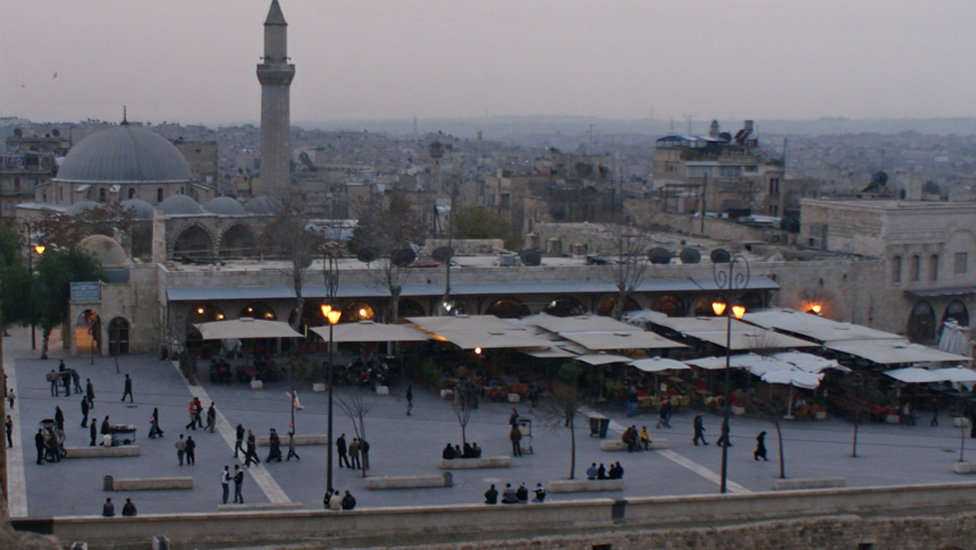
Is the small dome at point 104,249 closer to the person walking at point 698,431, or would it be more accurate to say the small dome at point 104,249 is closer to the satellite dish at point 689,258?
the satellite dish at point 689,258

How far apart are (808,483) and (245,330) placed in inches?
532

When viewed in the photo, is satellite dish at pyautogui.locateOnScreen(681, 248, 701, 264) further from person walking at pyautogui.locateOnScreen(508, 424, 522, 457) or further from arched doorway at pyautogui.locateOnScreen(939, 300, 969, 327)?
person walking at pyautogui.locateOnScreen(508, 424, 522, 457)

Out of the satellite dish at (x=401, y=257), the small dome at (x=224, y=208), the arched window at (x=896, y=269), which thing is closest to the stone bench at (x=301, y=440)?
the satellite dish at (x=401, y=257)

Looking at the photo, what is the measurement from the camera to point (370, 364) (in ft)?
95.1

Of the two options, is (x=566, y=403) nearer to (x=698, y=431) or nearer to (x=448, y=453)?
(x=448, y=453)

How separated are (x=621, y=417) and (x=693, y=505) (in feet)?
22.0

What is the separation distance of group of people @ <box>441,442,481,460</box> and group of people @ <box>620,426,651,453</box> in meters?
2.93

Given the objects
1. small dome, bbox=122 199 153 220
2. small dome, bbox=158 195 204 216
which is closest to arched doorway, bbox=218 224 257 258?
small dome, bbox=158 195 204 216

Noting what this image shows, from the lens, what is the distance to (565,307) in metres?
35.6

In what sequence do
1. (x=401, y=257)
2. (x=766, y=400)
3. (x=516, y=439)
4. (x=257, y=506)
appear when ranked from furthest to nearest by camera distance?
(x=401, y=257)
(x=766, y=400)
(x=516, y=439)
(x=257, y=506)

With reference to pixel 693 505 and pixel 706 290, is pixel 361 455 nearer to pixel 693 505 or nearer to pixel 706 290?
pixel 693 505

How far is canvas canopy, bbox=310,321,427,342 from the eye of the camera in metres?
28.0

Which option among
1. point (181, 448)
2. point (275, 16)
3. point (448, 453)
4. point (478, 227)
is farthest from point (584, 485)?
point (275, 16)

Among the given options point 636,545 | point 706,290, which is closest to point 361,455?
point 636,545
